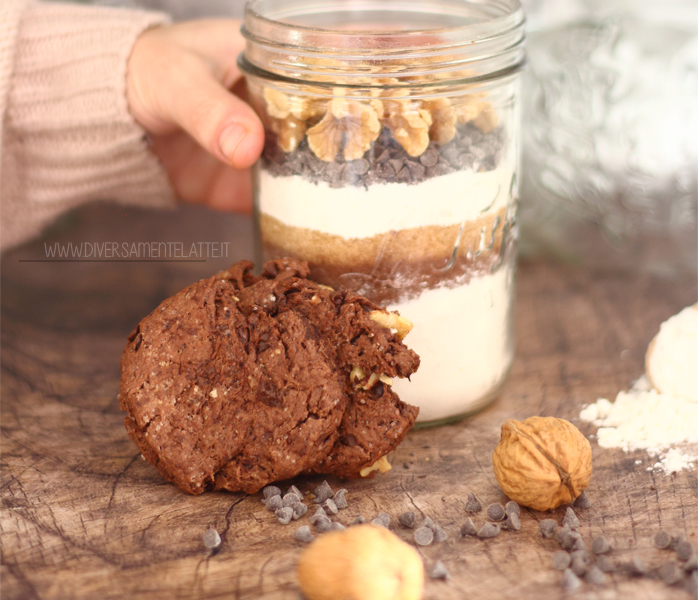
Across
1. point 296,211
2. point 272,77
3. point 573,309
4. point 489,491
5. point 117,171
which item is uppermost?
point 272,77

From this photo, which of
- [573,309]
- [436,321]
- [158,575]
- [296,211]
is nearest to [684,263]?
[573,309]

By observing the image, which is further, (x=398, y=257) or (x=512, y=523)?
(x=398, y=257)

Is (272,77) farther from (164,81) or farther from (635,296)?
(635,296)

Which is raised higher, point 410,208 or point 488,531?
point 410,208

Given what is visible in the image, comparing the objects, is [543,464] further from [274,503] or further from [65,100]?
[65,100]

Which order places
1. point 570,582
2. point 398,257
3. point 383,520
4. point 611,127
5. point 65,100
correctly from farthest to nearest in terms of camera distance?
point 611,127, point 65,100, point 398,257, point 383,520, point 570,582

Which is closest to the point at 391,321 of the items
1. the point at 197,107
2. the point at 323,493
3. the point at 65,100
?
the point at 323,493

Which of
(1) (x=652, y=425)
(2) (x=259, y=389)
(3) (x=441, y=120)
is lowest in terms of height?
(1) (x=652, y=425)
